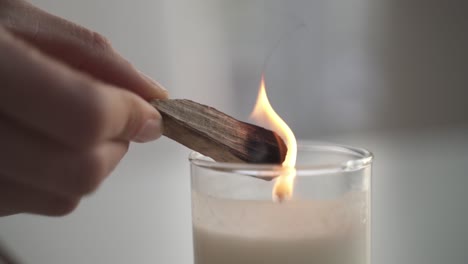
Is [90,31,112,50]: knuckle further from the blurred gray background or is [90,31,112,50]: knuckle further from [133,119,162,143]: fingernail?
the blurred gray background

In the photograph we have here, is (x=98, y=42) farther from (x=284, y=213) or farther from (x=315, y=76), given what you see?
(x=315, y=76)

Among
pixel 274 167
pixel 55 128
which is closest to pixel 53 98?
pixel 55 128

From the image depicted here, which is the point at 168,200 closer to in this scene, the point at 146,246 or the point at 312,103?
the point at 146,246

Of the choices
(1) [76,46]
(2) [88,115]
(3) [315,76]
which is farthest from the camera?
(3) [315,76]

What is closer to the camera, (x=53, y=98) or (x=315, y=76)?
(x=53, y=98)

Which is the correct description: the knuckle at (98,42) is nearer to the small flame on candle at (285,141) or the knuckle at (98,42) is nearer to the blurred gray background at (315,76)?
the small flame on candle at (285,141)

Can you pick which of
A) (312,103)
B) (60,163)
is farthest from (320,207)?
(312,103)
